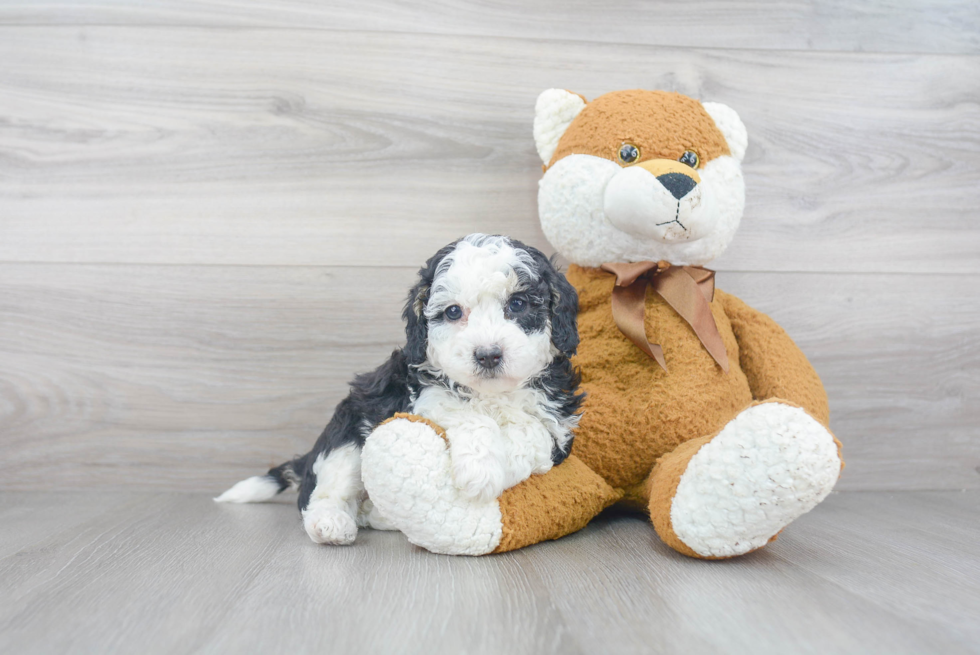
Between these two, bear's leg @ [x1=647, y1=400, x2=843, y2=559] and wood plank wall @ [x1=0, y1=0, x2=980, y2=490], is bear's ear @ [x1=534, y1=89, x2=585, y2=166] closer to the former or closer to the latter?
wood plank wall @ [x1=0, y1=0, x2=980, y2=490]

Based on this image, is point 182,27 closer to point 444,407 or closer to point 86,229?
point 86,229

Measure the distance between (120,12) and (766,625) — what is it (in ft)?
5.63

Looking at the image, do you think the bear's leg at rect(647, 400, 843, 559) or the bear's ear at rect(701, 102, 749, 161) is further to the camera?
the bear's ear at rect(701, 102, 749, 161)

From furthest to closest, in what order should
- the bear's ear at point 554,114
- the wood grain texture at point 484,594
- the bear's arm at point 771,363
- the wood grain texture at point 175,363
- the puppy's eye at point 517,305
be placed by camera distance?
the wood grain texture at point 175,363 → the bear's ear at point 554,114 → the bear's arm at point 771,363 → the puppy's eye at point 517,305 → the wood grain texture at point 484,594

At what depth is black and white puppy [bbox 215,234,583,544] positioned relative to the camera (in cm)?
102

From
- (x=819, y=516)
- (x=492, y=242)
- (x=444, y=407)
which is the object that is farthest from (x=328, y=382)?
(x=819, y=516)

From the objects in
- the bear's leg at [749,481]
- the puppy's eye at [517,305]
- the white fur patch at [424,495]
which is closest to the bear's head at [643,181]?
the puppy's eye at [517,305]

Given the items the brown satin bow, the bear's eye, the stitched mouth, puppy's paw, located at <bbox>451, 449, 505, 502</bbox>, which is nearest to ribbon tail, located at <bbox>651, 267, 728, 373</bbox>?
the brown satin bow

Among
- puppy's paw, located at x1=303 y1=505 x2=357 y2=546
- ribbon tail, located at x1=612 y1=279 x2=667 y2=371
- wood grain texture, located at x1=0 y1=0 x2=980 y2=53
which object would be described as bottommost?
puppy's paw, located at x1=303 y1=505 x2=357 y2=546

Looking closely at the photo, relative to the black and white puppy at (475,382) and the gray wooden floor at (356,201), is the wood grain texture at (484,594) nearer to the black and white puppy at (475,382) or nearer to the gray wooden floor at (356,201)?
the black and white puppy at (475,382)

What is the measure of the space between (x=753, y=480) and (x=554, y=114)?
0.80 meters

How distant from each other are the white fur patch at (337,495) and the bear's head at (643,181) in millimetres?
557

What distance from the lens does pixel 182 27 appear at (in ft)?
5.18

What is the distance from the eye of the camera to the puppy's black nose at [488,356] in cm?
100
